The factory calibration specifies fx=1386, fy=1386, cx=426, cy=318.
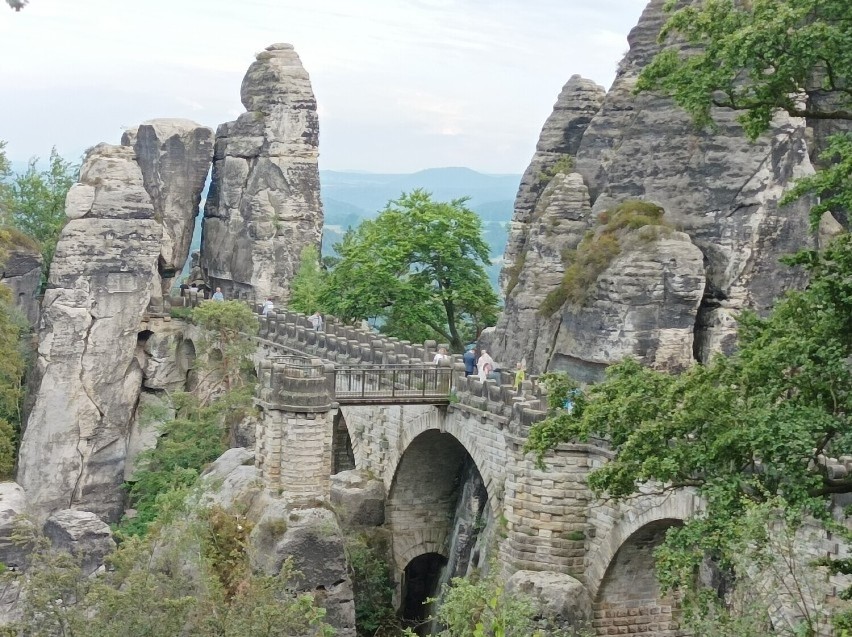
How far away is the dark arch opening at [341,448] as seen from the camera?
37875 mm

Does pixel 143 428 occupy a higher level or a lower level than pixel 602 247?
lower

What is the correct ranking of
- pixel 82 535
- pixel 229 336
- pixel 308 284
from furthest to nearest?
pixel 308 284 < pixel 229 336 < pixel 82 535

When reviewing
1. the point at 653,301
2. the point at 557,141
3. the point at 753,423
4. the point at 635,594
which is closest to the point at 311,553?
the point at 635,594

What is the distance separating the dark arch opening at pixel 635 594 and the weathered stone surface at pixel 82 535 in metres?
15.8

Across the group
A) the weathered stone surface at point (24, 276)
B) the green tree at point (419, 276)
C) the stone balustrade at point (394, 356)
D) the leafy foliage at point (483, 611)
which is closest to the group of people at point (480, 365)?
the stone balustrade at point (394, 356)

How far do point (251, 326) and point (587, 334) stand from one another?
14.4 meters

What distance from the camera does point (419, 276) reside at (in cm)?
4756

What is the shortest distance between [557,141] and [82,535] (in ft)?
58.8

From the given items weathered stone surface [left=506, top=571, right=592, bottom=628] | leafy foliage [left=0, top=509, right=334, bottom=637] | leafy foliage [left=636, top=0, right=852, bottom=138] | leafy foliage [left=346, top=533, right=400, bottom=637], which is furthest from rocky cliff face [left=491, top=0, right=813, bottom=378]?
leafy foliage [left=636, top=0, right=852, bottom=138]

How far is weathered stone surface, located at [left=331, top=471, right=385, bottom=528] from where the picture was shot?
33000 millimetres

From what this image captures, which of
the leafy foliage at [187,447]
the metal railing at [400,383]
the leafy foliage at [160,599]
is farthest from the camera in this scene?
the leafy foliage at [187,447]

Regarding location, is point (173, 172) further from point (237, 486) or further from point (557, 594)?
point (557, 594)

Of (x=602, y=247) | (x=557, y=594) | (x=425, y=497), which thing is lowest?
(x=425, y=497)

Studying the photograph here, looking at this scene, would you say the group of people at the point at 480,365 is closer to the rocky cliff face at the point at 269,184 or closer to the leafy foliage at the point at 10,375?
the leafy foliage at the point at 10,375
